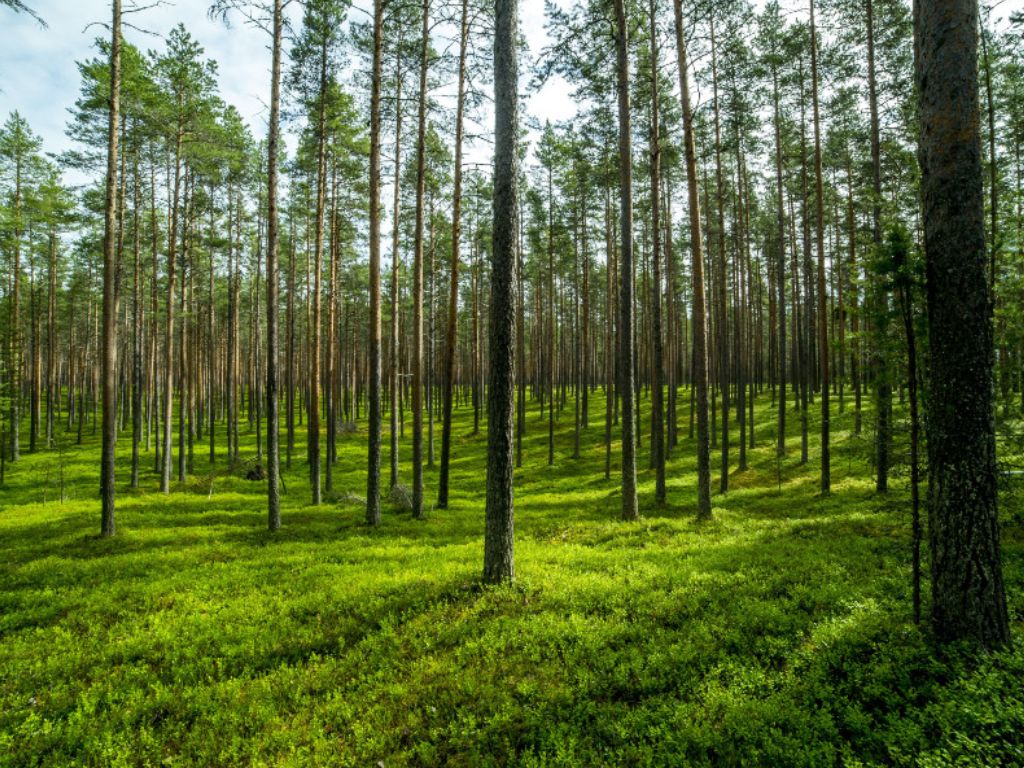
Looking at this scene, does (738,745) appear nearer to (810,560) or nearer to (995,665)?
(995,665)

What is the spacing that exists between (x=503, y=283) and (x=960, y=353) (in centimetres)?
544

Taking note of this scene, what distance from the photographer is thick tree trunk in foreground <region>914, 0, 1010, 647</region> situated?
425 cm

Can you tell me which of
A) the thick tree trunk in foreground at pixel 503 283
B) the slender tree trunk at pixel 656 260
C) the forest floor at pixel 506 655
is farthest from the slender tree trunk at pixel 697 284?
the thick tree trunk in foreground at pixel 503 283

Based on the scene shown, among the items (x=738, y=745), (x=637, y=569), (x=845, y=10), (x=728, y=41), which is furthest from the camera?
(x=845, y=10)

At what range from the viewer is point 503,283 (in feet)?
23.4

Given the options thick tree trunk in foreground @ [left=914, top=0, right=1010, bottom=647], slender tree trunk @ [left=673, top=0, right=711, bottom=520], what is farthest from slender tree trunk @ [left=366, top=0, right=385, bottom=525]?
thick tree trunk in foreground @ [left=914, top=0, right=1010, bottom=647]

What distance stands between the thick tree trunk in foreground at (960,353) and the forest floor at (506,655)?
2.17 feet

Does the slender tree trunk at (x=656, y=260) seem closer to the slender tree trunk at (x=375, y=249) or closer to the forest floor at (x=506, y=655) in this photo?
the forest floor at (x=506, y=655)

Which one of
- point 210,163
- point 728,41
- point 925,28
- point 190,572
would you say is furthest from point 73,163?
point 925,28

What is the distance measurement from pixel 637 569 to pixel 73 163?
28.1m

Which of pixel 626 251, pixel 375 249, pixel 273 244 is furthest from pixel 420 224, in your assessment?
pixel 626 251

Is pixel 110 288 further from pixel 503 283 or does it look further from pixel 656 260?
pixel 656 260

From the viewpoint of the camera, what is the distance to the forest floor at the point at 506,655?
3.90m

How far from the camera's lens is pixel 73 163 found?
1995 cm
